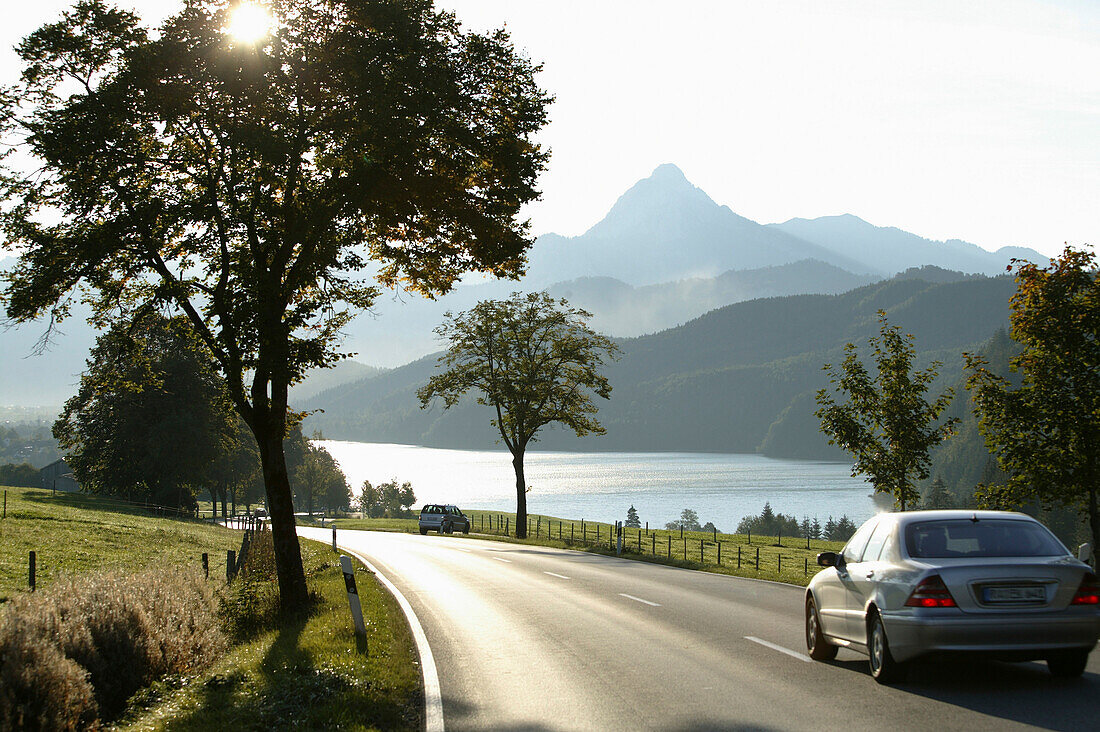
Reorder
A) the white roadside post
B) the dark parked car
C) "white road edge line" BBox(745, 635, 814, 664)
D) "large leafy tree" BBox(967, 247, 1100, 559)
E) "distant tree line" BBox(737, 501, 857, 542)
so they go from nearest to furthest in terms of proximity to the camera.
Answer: "white road edge line" BBox(745, 635, 814, 664)
the white roadside post
"large leafy tree" BBox(967, 247, 1100, 559)
the dark parked car
"distant tree line" BBox(737, 501, 857, 542)

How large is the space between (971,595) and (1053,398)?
11.2 m

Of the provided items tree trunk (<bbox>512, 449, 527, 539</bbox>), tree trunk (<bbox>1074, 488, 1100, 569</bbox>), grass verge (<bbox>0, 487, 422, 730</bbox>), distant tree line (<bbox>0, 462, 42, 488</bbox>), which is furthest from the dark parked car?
distant tree line (<bbox>0, 462, 42, 488</bbox>)

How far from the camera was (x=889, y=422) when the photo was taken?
22.7 meters

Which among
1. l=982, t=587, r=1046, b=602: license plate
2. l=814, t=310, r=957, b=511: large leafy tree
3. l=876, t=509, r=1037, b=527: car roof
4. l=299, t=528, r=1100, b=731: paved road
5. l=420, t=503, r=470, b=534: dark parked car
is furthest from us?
l=420, t=503, r=470, b=534: dark parked car

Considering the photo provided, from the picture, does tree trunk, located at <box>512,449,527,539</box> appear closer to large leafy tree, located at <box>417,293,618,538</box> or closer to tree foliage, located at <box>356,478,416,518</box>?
large leafy tree, located at <box>417,293,618,538</box>

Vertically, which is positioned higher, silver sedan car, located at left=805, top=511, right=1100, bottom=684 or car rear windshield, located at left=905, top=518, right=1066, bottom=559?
car rear windshield, located at left=905, top=518, right=1066, bottom=559

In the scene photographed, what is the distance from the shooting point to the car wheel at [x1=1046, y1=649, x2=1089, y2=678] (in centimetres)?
785

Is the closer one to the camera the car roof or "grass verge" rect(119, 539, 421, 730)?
"grass verge" rect(119, 539, 421, 730)

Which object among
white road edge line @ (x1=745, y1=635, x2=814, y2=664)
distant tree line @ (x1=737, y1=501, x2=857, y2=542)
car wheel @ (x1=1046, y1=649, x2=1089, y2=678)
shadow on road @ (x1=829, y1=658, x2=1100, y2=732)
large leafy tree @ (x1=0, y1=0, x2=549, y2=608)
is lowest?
distant tree line @ (x1=737, y1=501, x2=857, y2=542)

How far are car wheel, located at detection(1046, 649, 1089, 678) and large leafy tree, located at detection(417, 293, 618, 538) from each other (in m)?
38.9

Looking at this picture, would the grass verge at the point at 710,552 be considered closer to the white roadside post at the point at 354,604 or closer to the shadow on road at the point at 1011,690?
the shadow on road at the point at 1011,690

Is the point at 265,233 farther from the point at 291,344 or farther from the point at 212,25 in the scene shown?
the point at 212,25

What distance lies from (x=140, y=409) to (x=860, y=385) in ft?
168

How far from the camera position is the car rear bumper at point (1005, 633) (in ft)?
24.4
